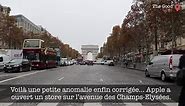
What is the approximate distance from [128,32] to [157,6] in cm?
1878

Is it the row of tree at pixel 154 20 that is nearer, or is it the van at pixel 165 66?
the van at pixel 165 66

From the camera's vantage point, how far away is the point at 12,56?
52594 millimetres

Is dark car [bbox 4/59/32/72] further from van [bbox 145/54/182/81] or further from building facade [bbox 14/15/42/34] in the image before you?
building facade [bbox 14/15/42/34]

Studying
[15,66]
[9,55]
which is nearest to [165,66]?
[15,66]

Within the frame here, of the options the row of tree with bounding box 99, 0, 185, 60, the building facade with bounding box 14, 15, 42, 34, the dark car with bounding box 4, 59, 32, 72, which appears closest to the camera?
the dark car with bounding box 4, 59, 32, 72

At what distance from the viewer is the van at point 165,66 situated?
21625 mm

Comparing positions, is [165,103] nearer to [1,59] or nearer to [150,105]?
[150,105]

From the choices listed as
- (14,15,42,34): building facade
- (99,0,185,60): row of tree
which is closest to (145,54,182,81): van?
(99,0,185,60): row of tree

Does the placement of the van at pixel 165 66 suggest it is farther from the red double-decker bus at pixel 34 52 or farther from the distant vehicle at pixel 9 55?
the distant vehicle at pixel 9 55

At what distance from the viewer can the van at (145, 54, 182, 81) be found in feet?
70.9

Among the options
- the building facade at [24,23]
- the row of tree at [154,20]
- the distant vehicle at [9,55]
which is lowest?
the distant vehicle at [9,55]

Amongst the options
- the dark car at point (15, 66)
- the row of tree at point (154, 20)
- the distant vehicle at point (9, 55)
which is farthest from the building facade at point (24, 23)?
the dark car at point (15, 66)

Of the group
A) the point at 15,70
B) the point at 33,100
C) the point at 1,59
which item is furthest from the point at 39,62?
the point at 33,100

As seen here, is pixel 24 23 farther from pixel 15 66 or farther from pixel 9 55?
pixel 15 66
